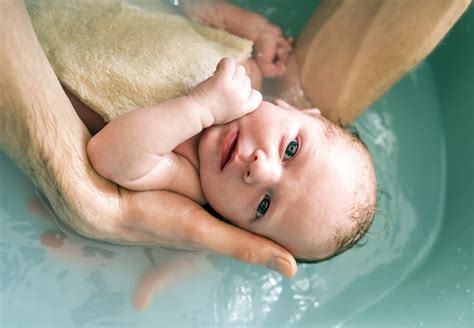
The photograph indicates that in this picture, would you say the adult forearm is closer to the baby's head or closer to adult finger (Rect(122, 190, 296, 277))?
adult finger (Rect(122, 190, 296, 277))

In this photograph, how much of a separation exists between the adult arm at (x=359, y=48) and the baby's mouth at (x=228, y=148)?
0.37 meters

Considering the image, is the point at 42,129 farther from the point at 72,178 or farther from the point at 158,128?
the point at 158,128

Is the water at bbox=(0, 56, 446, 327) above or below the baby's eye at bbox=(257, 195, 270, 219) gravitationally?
below

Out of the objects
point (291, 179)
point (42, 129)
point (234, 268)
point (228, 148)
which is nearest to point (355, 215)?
point (291, 179)

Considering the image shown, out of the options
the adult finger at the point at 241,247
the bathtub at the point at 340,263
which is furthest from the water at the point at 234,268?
the adult finger at the point at 241,247

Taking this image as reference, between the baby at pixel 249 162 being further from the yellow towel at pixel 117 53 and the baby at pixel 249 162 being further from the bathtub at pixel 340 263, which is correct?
the bathtub at pixel 340 263

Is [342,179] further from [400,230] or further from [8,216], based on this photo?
[8,216]

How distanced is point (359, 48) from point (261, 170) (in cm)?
Answer: 52

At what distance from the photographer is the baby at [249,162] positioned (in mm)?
1073

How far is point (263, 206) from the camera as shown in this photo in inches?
46.2

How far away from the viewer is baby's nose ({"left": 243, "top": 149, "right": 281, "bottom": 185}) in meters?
1.08

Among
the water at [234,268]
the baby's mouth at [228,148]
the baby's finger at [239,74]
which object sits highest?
the baby's finger at [239,74]

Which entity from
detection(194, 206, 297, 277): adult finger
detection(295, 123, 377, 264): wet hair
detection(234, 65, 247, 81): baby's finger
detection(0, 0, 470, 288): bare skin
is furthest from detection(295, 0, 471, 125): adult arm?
detection(194, 206, 297, 277): adult finger

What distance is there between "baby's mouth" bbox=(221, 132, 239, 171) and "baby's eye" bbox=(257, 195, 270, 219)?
0.35 feet
